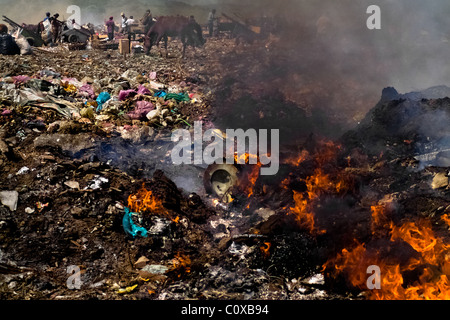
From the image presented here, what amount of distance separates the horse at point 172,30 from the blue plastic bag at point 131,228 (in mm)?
9343

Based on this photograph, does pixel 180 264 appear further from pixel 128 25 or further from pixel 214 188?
pixel 128 25

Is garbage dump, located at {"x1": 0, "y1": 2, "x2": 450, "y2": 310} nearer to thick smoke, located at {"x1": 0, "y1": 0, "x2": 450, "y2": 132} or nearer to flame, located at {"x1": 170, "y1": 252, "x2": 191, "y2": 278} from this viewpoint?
flame, located at {"x1": 170, "y1": 252, "x2": 191, "y2": 278}

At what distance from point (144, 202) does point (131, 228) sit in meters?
0.53

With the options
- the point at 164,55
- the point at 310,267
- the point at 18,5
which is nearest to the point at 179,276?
the point at 310,267

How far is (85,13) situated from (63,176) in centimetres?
2119

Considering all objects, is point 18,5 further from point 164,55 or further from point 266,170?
point 266,170

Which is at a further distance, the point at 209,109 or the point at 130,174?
the point at 209,109

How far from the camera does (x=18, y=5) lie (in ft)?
72.8

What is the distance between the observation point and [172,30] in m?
13.3

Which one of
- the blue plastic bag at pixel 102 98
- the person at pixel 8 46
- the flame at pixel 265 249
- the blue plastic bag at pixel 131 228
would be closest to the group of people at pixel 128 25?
the person at pixel 8 46

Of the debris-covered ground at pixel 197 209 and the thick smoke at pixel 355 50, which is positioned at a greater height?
the thick smoke at pixel 355 50

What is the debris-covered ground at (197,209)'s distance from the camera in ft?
14.3

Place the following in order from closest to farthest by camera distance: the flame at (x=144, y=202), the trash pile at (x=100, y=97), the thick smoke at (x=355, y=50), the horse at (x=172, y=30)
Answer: the flame at (x=144, y=202) < the trash pile at (x=100, y=97) < the thick smoke at (x=355, y=50) < the horse at (x=172, y=30)

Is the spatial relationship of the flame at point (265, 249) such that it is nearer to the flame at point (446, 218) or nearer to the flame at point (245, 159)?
the flame at point (245, 159)
